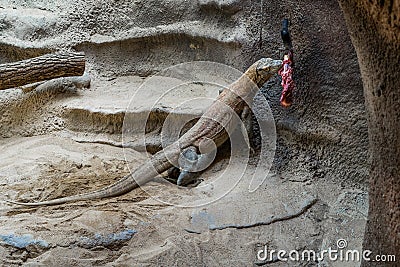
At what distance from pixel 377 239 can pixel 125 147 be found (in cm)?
218

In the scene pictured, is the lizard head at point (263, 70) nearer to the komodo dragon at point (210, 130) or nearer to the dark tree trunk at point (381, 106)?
the komodo dragon at point (210, 130)

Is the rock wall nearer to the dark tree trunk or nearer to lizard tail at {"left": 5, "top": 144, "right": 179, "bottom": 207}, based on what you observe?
lizard tail at {"left": 5, "top": 144, "right": 179, "bottom": 207}

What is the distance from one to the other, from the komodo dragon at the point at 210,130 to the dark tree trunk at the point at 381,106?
1.40 meters

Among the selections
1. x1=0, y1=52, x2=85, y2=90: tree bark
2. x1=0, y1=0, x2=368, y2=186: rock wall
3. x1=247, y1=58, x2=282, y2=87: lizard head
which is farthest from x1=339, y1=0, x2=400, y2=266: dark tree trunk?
x1=0, y1=52, x2=85, y2=90: tree bark

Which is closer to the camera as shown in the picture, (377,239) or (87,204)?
(377,239)

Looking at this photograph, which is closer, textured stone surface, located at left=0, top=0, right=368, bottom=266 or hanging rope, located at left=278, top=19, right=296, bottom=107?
textured stone surface, located at left=0, top=0, right=368, bottom=266

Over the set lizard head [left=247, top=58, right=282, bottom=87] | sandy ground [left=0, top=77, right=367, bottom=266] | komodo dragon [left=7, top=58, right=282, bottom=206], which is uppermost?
lizard head [left=247, top=58, right=282, bottom=87]

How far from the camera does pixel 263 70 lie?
3023 mm

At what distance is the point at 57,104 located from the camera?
3.79m

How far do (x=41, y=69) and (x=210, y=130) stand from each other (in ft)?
4.15

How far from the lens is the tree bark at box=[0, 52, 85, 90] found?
3412 millimetres

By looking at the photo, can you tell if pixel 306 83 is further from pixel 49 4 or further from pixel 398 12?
pixel 49 4

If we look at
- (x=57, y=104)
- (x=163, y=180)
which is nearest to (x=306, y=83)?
(x=163, y=180)

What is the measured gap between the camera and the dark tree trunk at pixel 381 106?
1468mm
